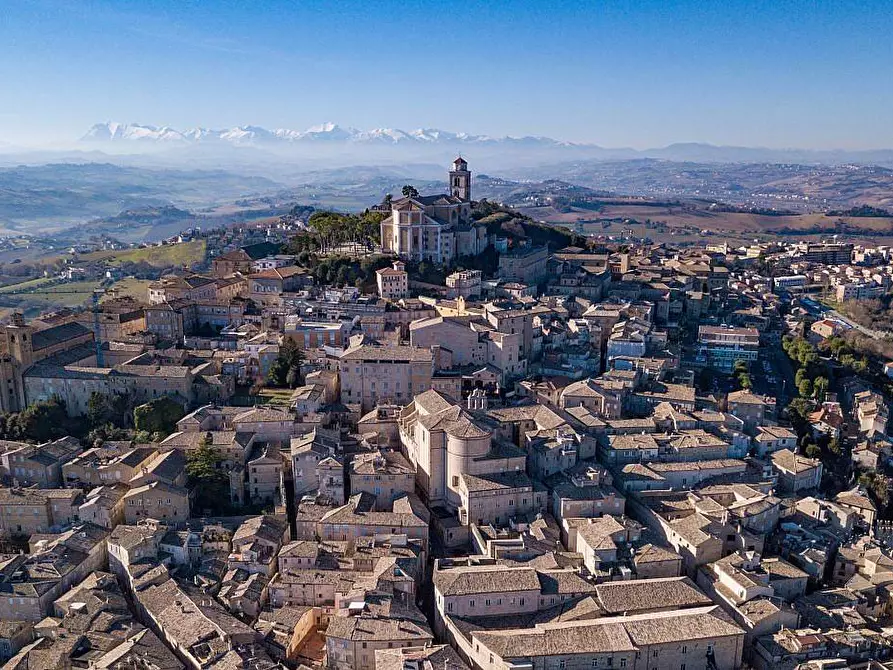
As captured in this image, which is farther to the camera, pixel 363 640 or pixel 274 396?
pixel 274 396

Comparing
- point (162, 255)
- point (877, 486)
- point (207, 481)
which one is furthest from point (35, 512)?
point (162, 255)

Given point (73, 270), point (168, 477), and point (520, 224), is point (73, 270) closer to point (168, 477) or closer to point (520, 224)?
point (520, 224)

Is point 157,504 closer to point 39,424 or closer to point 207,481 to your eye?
point 207,481

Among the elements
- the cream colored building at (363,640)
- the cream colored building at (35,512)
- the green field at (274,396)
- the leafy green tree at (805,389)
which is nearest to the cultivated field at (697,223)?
the leafy green tree at (805,389)

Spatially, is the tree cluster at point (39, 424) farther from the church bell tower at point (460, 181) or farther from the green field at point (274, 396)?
the church bell tower at point (460, 181)

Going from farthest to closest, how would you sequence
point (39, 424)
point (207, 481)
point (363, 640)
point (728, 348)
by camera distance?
point (728, 348) < point (39, 424) < point (207, 481) < point (363, 640)

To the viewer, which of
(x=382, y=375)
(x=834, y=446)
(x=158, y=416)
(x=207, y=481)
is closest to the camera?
(x=207, y=481)

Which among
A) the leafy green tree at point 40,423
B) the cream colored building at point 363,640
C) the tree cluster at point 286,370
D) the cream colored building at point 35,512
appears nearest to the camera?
the cream colored building at point 363,640

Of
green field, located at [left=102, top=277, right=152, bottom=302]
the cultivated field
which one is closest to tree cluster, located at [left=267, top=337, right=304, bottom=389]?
green field, located at [left=102, top=277, right=152, bottom=302]
